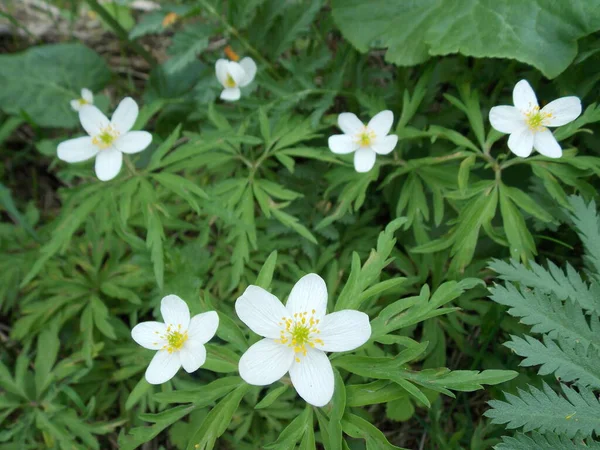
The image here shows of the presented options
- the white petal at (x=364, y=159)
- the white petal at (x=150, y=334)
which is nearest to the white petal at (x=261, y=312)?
the white petal at (x=150, y=334)

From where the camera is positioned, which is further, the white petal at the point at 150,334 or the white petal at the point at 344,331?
the white petal at the point at 150,334

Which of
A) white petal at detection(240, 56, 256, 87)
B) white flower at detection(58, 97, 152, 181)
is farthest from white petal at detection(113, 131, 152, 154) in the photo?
white petal at detection(240, 56, 256, 87)

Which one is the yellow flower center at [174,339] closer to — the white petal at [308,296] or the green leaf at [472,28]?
the white petal at [308,296]

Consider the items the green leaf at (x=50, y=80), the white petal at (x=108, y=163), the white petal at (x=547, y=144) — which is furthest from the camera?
the green leaf at (x=50, y=80)

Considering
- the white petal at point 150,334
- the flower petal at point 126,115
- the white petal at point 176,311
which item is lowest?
the white petal at point 150,334

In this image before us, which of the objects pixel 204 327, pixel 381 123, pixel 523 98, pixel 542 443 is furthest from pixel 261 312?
pixel 523 98

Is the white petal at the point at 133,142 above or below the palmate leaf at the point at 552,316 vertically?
below

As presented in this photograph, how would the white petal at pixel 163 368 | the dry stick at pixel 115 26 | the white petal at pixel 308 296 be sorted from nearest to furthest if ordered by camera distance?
the white petal at pixel 308 296
the white petal at pixel 163 368
the dry stick at pixel 115 26
